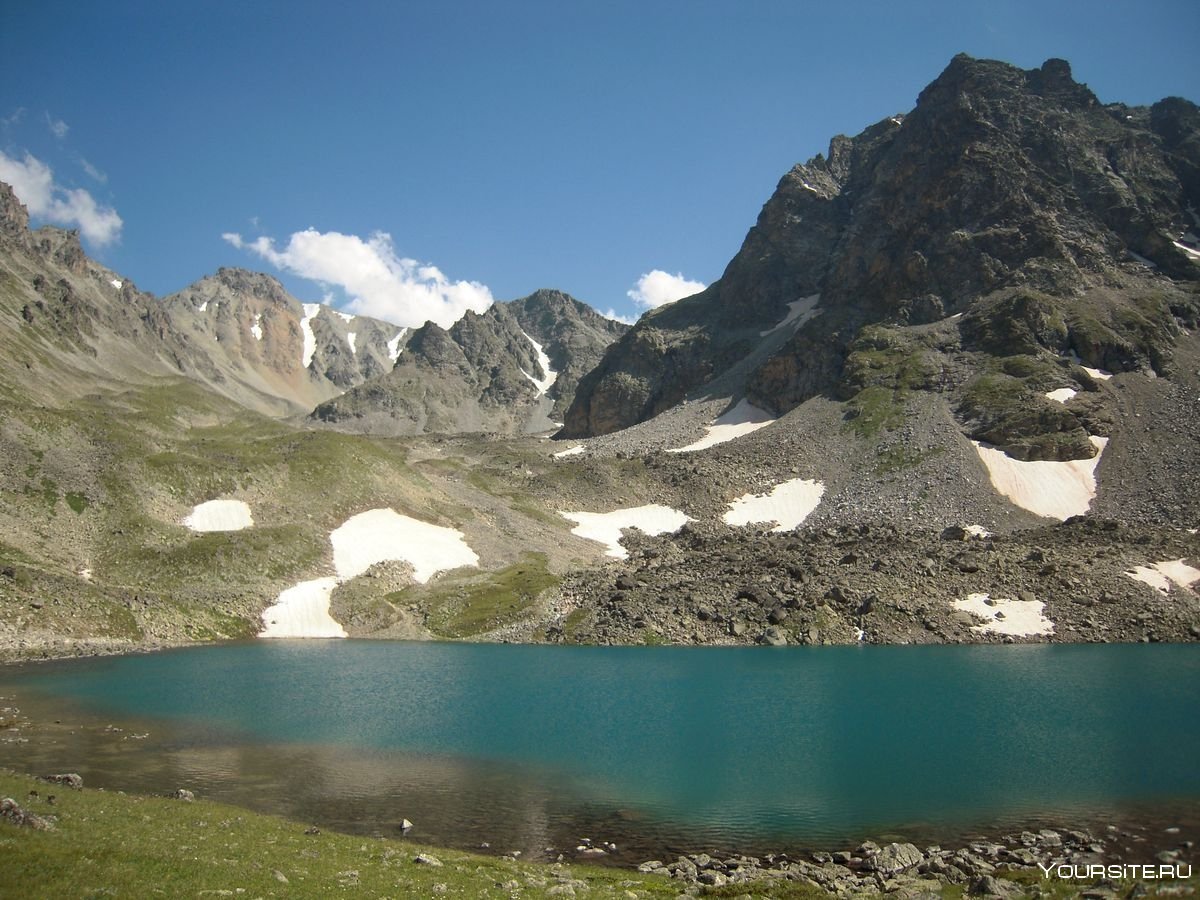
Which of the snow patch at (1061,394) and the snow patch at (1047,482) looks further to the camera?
the snow patch at (1061,394)

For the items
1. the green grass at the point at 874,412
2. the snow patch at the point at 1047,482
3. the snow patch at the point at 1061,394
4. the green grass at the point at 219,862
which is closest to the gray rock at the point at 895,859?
the green grass at the point at 219,862

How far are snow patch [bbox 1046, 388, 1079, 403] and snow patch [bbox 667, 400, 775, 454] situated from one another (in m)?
50.3

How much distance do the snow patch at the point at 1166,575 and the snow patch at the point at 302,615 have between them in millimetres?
81437

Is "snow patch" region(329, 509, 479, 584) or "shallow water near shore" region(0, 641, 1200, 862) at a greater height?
"snow patch" region(329, 509, 479, 584)

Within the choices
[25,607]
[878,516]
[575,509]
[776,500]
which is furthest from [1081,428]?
[25,607]

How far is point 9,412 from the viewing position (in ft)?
295

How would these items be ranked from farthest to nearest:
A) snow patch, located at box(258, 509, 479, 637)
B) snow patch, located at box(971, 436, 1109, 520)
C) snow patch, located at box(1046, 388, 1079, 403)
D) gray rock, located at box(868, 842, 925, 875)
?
snow patch, located at box(1046, 388, 1079, 403) → snow patch, located at box(971, 436, 1109, 520) → snow patch, located at box(258, 509, 479, 637) → gray rock, located at box(868, 842, 925, 875)

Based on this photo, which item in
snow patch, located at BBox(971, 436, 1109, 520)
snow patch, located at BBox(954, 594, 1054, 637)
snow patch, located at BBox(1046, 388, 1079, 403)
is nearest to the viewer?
snow patch, located at BBox(954, 594, 1054, 637)

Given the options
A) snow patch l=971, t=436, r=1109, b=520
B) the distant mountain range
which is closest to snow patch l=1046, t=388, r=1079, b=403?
the distant mountain range

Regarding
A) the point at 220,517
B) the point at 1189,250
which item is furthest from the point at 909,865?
the point at 1189,250

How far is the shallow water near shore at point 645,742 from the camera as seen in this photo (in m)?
27.0

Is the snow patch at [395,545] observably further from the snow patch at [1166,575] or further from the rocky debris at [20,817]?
the snow patch at [1166,575]

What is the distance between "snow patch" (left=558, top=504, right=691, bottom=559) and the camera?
381 ft

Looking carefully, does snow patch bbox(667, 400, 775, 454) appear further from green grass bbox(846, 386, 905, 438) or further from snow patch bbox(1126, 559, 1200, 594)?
snow patch bbox(1126, 559, 1200, 594)
